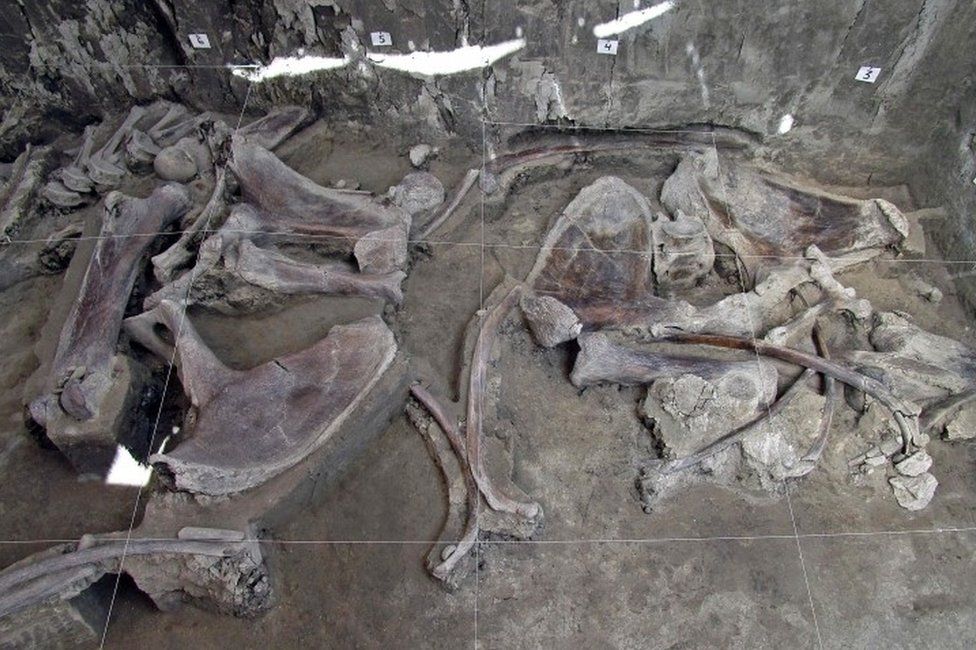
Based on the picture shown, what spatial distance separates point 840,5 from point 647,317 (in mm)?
2294

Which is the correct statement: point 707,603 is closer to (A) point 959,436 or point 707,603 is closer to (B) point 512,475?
(B) point 512,475

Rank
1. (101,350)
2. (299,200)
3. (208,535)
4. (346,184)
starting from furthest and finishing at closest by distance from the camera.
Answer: (346,184)
(299,200)
(101,350)
(208,535)

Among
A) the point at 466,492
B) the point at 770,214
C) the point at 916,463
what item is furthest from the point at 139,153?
the point at 916,463

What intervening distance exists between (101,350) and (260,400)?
0.98 meters

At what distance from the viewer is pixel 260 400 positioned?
11.4 ft

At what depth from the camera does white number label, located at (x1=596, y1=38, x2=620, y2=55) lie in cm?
446

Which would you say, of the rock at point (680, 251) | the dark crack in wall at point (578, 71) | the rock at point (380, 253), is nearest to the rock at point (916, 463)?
the rock at point (680, 251)

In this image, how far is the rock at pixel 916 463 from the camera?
3.60 metres

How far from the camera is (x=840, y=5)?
13.9ft

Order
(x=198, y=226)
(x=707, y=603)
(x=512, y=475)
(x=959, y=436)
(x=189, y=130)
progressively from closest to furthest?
(x=707, y=603) → (x=512, y=475) → (x=959, y=436) → (x=198, y=226) → (x=189, y=130)

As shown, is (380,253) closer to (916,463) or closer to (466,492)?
(466,492)

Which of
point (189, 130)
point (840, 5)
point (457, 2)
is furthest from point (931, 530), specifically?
point (189, 130)

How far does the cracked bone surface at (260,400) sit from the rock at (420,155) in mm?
1535

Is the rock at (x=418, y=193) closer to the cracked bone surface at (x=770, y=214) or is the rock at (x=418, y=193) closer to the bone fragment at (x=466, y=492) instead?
the bone fragment at (x=466, y=492)
